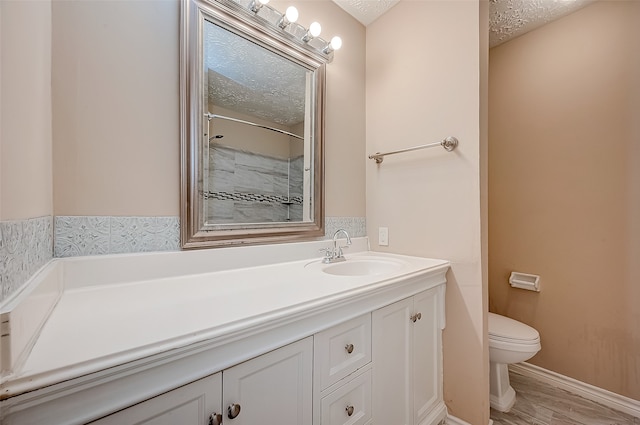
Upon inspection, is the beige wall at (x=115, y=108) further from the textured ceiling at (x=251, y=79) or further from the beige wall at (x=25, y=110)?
the textured ceiling at (x=251, y=79)

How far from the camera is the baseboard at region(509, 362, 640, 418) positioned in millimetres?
1450

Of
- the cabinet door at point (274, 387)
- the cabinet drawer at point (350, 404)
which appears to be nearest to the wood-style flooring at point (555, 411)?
the cabinet drawer at point (350, 404)

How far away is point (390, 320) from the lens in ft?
3.39

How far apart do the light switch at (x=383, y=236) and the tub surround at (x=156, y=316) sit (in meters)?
0.49

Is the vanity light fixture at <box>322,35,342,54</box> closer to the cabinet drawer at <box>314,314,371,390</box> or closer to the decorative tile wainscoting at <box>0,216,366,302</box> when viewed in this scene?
the decorative tile wainscoting at <box>0,216,366,302</box>

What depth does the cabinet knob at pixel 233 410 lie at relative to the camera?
60 centimetres

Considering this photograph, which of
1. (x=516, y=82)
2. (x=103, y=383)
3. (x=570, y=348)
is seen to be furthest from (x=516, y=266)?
(x=103, y=383)

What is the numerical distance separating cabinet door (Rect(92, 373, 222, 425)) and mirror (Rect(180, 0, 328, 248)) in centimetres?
57

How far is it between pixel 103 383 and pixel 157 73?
990mm

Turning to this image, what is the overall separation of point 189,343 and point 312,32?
1524mm

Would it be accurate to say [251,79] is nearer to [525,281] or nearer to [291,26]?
[291,26]

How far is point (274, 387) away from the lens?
677 millimetres

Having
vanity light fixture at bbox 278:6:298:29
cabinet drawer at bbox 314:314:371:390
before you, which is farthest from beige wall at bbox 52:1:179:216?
cabinet drawer at bbox 314:314:371:390

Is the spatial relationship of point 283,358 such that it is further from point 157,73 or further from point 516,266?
point 516,266
